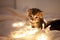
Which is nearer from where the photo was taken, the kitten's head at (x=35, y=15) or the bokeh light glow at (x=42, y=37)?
the bokeh light glow at (x=42, y=37)

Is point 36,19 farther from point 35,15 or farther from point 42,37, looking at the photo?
point 42,37

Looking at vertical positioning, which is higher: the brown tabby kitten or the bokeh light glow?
the brown tabby kitten

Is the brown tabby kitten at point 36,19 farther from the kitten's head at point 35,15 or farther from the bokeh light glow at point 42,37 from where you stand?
the bokeh light glow at point 42,37

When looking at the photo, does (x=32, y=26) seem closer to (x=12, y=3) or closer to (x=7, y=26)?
(x=7, y=26)

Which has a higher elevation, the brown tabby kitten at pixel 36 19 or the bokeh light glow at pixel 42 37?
the brown tabby kitten at pixel 36 19

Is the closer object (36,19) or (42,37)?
(42,37)

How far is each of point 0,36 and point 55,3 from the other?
1.25 meters

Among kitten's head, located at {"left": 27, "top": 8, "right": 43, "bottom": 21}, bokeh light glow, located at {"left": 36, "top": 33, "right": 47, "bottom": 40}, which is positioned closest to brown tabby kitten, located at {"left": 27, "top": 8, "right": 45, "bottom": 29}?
kitten's head, located at {"left": 27, "top": 8, "right": 43, "bottom": 21}

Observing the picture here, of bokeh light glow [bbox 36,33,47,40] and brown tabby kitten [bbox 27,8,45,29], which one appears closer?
bokeh light glow [bbox 36,33,47,40]

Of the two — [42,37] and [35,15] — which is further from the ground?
[35,15]

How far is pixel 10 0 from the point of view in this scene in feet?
7.34

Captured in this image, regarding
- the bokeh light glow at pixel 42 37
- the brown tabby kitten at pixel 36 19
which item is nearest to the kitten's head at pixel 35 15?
the brown tabby kitten at pixel 36 19

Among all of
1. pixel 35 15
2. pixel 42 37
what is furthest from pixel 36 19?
pixel 42 37

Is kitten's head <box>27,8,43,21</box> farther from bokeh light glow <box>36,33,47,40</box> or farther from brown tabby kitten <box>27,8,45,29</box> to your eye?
bokeh light glow <box>36,33,47,40</box>
